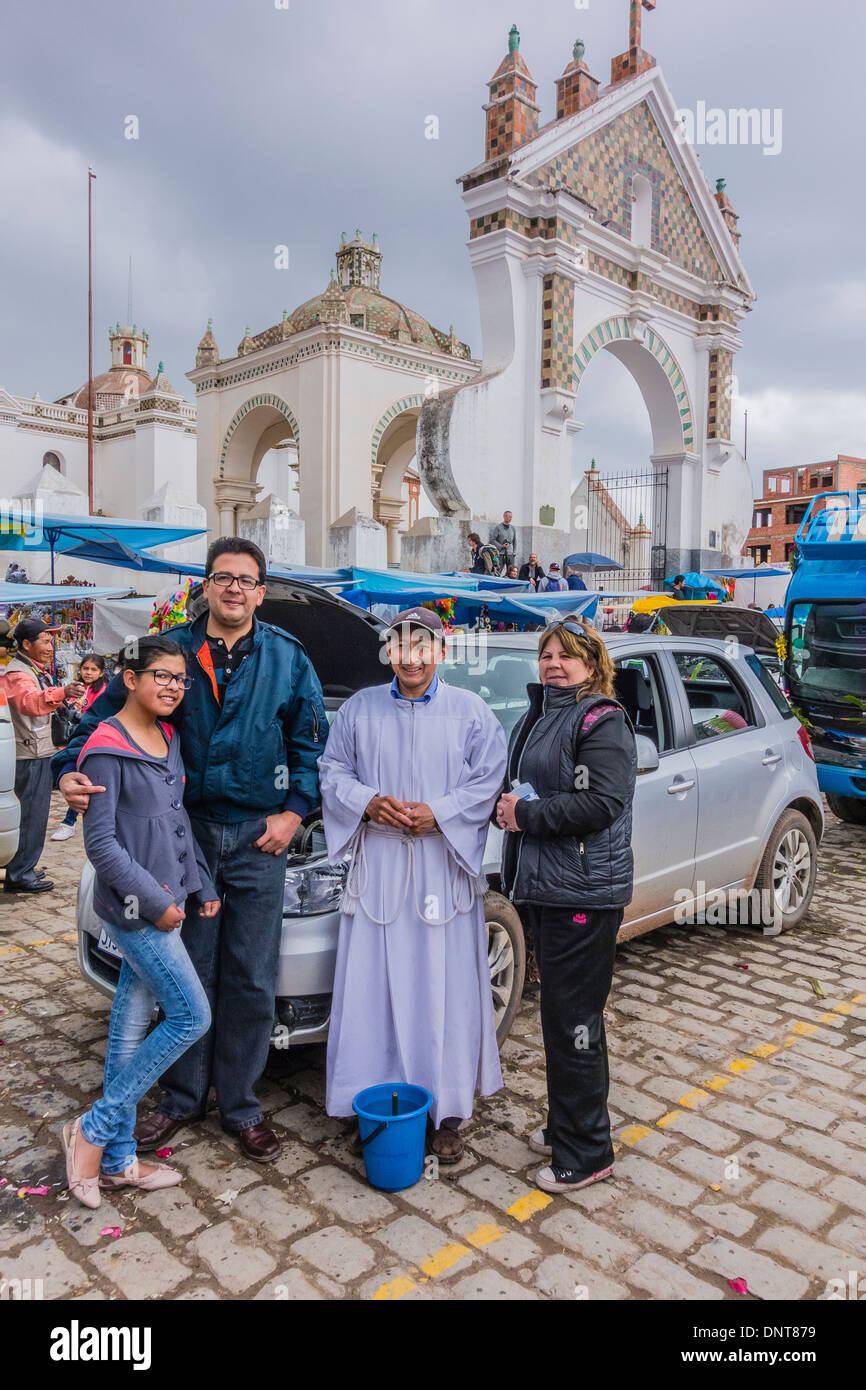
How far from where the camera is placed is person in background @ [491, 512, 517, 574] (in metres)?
14.9

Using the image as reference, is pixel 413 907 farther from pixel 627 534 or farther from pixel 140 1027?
pixel 627 534

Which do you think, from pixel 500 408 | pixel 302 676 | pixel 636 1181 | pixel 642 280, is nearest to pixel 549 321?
pixel 500 408

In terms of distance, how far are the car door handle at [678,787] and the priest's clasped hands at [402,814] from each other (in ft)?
6.71

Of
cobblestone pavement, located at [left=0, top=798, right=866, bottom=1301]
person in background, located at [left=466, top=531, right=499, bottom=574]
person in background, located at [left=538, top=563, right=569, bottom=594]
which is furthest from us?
person in background, located at [left=538, top=563, right=569, bottom=594]

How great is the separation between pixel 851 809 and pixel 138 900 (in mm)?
8758

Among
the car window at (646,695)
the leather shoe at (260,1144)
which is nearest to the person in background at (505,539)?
the car window at (646,695)

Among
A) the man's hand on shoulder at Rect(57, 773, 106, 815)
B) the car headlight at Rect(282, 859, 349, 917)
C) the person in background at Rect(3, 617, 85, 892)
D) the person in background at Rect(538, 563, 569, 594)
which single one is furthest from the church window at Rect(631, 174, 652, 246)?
the man's hand on shoulder at Rect(57, 773, 106, 815)

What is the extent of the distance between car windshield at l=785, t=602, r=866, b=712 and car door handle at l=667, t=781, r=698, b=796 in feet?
17.8

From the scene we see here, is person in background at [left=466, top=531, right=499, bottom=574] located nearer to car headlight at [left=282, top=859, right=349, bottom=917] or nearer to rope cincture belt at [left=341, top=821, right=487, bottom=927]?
car headlight at [left=282, top=859, right=349, bottom=917]

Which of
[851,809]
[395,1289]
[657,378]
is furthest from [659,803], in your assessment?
[657,378]

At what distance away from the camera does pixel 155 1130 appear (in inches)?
135

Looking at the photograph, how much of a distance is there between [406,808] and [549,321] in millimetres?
14160

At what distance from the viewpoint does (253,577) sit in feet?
11.1

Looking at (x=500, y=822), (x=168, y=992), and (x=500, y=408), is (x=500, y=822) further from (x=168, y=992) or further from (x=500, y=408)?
(x=500, y=408)
